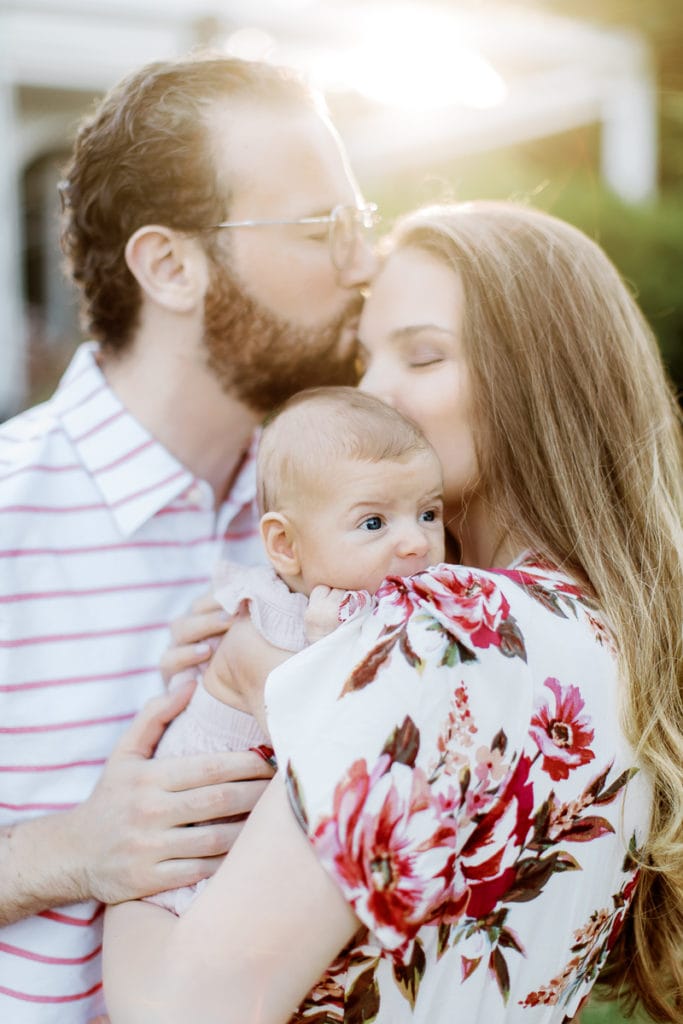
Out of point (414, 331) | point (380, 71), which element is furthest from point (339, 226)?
point (380, 71)

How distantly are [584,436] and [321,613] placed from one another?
657 millimetres

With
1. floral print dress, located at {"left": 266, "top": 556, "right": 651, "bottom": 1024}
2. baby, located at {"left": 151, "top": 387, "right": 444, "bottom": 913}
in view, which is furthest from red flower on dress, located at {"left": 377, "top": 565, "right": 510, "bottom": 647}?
baby, located at {"left": 151, "top": 387, "right": 444, "bottom": 913}

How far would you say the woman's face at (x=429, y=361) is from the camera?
2.08 meters

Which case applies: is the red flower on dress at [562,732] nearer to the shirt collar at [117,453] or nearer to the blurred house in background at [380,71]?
the shirt collar at [117,453]

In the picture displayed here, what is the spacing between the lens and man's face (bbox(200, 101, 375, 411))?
9.22 ft

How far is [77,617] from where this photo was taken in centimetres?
231

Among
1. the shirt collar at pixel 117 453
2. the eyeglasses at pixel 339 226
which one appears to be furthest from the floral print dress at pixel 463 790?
the eyeglasses at pixel 339 226

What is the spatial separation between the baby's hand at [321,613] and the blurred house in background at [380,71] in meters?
8.60

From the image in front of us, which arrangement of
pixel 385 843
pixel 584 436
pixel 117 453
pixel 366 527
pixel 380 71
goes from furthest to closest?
pixel 380 71 < pixel 117 453 < pixel 584 436 < pixel 366 527 < pixel 385 843

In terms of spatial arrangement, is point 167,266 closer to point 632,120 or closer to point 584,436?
point 584,436

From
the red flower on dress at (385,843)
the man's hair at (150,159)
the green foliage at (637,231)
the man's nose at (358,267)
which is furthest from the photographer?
the green foliage at (637,231)

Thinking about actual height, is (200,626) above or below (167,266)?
below

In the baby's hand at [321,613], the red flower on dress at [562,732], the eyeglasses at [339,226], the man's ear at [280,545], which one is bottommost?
the red flower on dress at [562,732]

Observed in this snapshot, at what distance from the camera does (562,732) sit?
5.07ft
